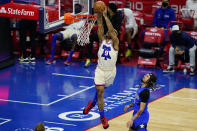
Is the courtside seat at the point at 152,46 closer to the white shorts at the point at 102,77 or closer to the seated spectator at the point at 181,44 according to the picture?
the seated spectator at the point at 181,44

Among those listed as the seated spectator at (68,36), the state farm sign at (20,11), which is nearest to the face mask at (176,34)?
the seated spectator at (68,36)

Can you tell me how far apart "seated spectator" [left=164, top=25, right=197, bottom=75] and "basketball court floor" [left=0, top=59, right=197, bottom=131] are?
548 millimetres

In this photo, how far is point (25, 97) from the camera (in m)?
12.4

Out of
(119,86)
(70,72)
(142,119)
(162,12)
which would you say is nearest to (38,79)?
(70,72)

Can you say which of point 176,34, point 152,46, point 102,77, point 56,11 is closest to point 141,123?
point 102,77

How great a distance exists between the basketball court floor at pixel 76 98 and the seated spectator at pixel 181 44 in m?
0.55

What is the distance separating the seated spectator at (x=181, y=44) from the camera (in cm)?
1478

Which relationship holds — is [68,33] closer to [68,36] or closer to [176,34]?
[68,36]

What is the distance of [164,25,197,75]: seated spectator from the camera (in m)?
14.8

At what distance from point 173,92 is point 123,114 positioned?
263 cm

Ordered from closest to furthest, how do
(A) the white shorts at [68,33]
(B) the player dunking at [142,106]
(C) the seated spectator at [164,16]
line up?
(B) the player dunking at [142,106] < (C) the seated spectator at [164,16] < (A) the white shorts at [68,33]

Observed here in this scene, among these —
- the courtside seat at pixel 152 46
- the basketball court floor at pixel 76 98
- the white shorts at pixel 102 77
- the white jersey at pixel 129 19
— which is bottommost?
the basketball court floor at pixel 76 98

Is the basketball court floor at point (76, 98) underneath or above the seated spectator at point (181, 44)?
underneath

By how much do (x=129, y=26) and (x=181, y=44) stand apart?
8.27ft
